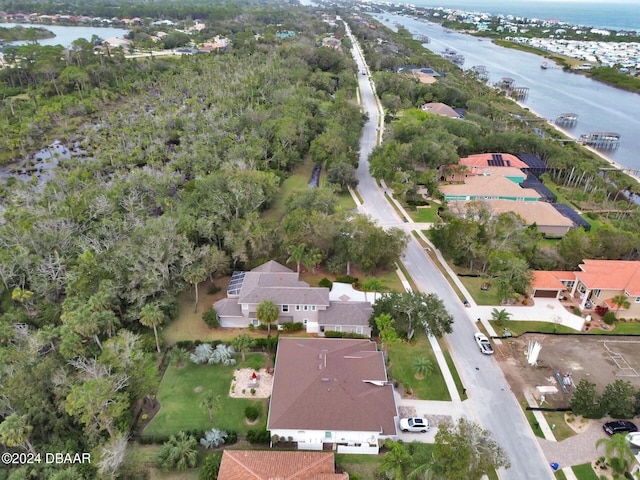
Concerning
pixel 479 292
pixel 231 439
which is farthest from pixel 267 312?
pixel 479 292

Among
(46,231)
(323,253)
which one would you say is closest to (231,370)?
(323,253)

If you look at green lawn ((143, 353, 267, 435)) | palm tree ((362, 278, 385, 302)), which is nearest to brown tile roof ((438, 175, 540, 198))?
palm tree ((362, 278, 385, 302))

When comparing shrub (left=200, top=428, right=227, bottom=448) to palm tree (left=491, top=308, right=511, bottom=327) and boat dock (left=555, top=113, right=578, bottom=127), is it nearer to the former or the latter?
palm tree (left=491, top=308, right=511, bottom=327)

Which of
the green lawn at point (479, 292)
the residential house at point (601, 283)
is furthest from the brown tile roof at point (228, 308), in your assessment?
the residential house at point (601, 283)

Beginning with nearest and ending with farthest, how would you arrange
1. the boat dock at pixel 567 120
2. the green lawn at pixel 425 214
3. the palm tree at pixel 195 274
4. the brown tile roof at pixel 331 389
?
1. the brown tile roof at pixel 331 389
2. the palm tree at pixel 195 274
3. the green lawn at pixel 425 214
4. the boat dock at pixel 567 120

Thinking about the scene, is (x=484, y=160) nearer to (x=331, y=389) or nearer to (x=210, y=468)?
(x=331, y=389)

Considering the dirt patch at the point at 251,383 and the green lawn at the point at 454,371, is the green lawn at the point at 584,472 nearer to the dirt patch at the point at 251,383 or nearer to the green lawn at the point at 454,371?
the green lawn at the point at 454,371
